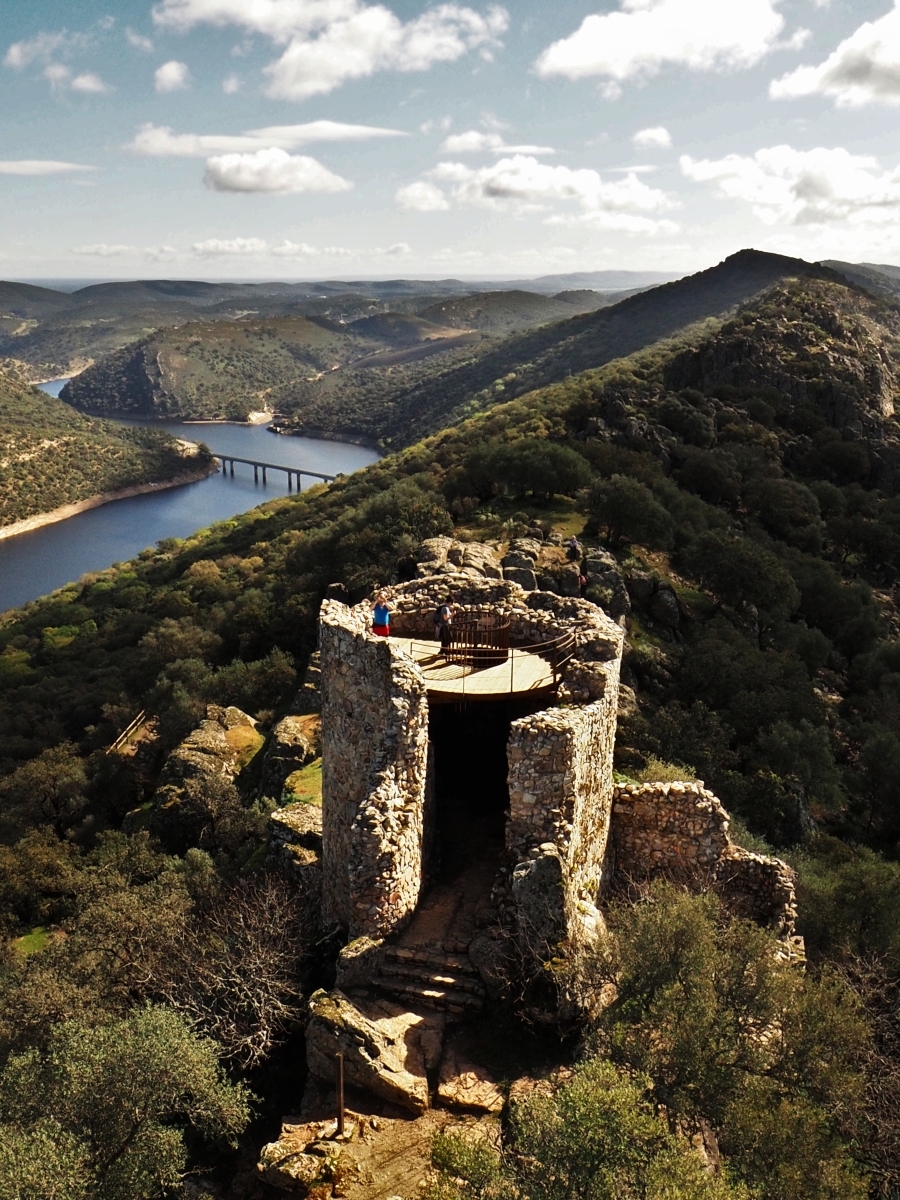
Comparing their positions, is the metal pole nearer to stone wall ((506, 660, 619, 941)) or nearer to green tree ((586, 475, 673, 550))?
stone wall ((506, 660, 619, 941))

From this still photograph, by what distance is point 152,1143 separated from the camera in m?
10.2

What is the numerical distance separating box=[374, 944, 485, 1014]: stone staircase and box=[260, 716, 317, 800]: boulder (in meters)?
10.9

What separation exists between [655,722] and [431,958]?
1485cm

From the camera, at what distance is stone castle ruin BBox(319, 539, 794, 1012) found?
38.8ft

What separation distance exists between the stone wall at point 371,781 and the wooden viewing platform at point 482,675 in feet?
4.83

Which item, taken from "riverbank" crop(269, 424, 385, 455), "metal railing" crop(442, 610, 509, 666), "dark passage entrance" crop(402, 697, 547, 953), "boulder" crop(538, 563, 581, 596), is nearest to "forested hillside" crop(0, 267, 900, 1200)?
"boulder" crop(538, 563, 581, 596)

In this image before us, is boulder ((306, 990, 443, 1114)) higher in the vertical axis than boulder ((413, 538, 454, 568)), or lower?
lower

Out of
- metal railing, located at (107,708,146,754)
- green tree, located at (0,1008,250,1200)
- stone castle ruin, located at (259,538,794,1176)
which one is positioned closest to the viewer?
green tree, located at (0,1008,250,1200)

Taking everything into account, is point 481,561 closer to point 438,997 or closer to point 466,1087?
point 438,997

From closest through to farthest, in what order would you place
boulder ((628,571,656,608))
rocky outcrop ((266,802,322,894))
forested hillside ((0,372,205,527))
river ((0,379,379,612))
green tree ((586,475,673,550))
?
rocky outcrop ((266,802,322,894)) → boulder ((628,571,656,608)) → green tree ((586,475,673,550)) → river ((0,379,379,612)) → forested hillside ((0,372,205,527))

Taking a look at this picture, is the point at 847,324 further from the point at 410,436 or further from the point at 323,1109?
the point at 323,1109

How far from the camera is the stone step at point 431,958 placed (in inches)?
464

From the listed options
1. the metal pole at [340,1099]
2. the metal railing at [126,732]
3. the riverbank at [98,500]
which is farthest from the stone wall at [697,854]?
the riverbank at [98,500]

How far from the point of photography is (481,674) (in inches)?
604
